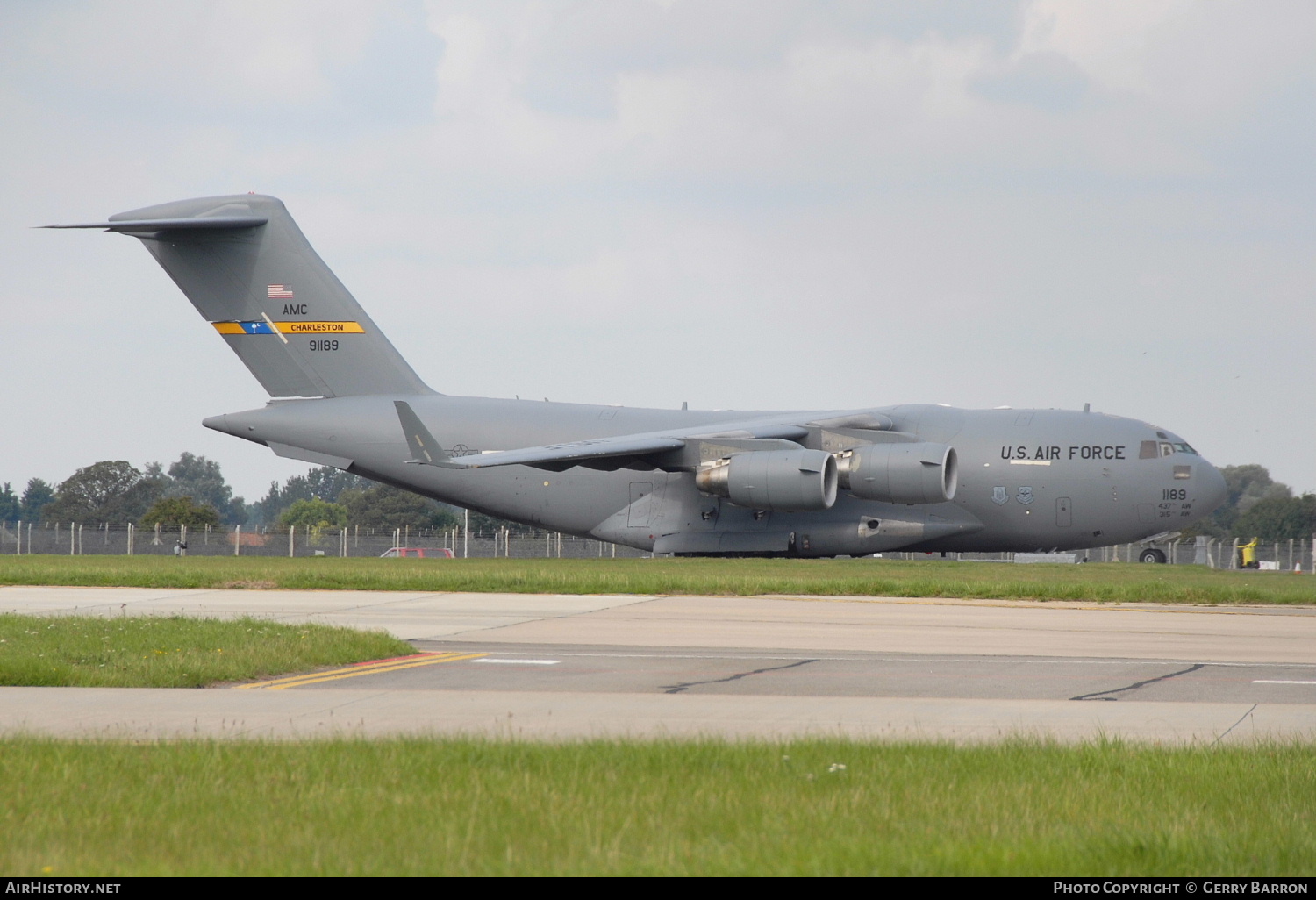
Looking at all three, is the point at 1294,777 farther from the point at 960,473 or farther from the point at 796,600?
the point at 960,473

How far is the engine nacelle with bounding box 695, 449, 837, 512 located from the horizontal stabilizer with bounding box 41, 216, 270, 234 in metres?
12.9

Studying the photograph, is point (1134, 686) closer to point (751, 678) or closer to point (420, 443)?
point (751, 678)

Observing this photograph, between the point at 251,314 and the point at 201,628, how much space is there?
20.8 meters

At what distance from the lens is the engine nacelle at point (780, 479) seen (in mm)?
26922

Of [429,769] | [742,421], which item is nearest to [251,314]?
[742,421]

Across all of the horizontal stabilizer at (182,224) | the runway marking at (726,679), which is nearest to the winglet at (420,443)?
the horizontal stabilizer at (182,224)

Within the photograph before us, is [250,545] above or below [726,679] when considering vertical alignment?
above

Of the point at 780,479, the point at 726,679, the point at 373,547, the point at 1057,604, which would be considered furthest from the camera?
the point at 373,547

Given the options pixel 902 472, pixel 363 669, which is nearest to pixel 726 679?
pixel 363 669

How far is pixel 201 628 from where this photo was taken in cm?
1343

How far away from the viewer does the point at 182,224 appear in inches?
1248

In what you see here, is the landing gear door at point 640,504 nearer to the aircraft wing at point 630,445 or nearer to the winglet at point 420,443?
the aircraft wing at point 630,445

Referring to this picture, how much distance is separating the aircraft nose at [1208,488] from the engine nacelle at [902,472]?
5.13 m

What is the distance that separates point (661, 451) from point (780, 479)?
8.49ft
